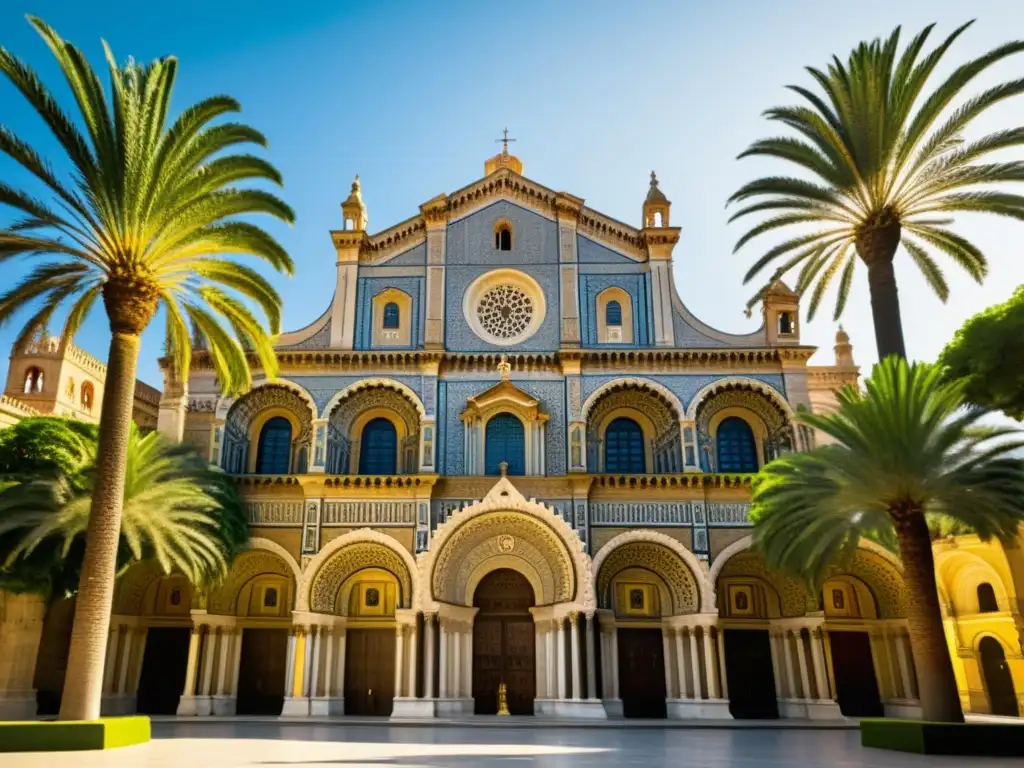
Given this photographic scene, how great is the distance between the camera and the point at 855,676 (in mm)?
27172

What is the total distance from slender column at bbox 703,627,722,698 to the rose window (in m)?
11.9

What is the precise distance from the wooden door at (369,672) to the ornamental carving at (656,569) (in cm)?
726

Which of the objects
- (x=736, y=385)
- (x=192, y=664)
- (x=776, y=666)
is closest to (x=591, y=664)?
(x=776, y=666)

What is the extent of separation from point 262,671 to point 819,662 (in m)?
17.7

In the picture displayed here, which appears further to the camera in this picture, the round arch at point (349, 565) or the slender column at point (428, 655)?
the round arch at point (349, 565)

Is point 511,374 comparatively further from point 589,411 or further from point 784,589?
point 784,589

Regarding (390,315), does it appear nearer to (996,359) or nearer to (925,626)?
(996,359)

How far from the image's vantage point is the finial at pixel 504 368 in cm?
2733

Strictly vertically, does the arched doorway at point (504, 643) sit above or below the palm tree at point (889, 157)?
below

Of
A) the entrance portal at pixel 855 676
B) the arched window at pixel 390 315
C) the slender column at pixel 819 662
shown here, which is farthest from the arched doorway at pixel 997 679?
the arched window at pixel 390 315


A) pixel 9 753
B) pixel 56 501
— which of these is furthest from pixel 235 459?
pixel 9 753

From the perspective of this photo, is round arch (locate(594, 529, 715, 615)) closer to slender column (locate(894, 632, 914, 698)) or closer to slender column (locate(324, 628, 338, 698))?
slender column (locate(894, 632, 914, 698))

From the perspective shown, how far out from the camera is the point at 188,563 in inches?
857

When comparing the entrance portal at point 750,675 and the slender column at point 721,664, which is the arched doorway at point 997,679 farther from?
the slender column at point 721,664
